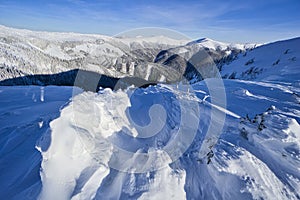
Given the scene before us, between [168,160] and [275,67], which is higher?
[275,67]

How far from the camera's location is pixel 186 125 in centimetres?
565

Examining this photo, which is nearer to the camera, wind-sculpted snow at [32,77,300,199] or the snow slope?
wind-sculpted snow at [32,77,300,199]

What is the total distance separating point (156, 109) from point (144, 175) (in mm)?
3542

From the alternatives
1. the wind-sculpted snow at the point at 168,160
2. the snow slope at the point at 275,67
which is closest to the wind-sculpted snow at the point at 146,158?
the wind-sculpted snow at the point at 168,160

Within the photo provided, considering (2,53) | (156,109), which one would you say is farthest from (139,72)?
(156,109)

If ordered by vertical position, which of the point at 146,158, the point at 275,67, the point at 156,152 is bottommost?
the point at 146,158

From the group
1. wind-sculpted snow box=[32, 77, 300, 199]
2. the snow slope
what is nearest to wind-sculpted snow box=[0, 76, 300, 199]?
wind-sculpted snow box=[32, 77, 300, 199]

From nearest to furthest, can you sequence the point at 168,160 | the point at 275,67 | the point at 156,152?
the point at 168,160 < the point at 156,152 < the point at 275,67

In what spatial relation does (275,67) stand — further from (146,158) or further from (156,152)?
(146,158)

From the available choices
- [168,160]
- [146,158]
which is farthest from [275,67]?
[146,158]

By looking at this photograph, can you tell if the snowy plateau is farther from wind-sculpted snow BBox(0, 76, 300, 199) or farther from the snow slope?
the snow slope

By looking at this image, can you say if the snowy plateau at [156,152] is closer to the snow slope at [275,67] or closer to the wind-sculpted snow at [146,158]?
the wind-sculpted snow at [146,158]

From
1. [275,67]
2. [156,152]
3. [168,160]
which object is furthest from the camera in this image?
[275,67]

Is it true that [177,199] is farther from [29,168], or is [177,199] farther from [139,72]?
[139,72]
